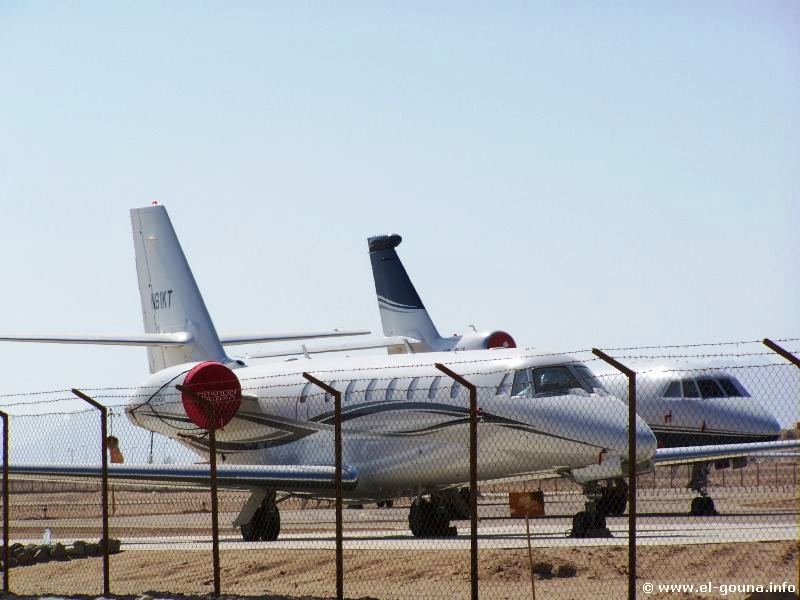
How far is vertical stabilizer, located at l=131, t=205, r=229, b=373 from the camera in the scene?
27703 millimetres

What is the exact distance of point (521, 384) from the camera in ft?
63.9

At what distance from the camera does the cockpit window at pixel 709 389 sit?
26.7 metres

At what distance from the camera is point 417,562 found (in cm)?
1514

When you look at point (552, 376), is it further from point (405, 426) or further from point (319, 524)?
point (319, 524)

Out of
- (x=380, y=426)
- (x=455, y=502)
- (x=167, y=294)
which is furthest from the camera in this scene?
(x=167, y=294)

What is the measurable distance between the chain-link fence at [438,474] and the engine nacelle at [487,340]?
19.5ft

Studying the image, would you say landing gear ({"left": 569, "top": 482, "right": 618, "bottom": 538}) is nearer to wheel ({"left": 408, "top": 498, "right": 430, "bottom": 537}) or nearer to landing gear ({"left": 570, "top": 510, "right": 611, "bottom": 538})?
landing gear ({"left": 570, "top": 510, "right": 611, "bottom": 538})

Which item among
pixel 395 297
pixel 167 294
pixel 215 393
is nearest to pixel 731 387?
pixel 215 393

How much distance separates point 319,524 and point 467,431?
8.94 meters

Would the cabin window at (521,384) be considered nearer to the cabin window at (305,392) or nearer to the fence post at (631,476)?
the cabin window at (305,392)

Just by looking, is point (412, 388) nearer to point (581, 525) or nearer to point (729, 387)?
point (581, 525)

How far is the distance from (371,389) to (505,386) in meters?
3.05

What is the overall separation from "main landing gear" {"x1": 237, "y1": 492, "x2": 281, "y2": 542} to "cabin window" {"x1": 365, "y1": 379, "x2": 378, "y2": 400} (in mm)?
2133

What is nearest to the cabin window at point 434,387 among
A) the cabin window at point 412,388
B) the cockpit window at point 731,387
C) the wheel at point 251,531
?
the cabin window at point 412,388
